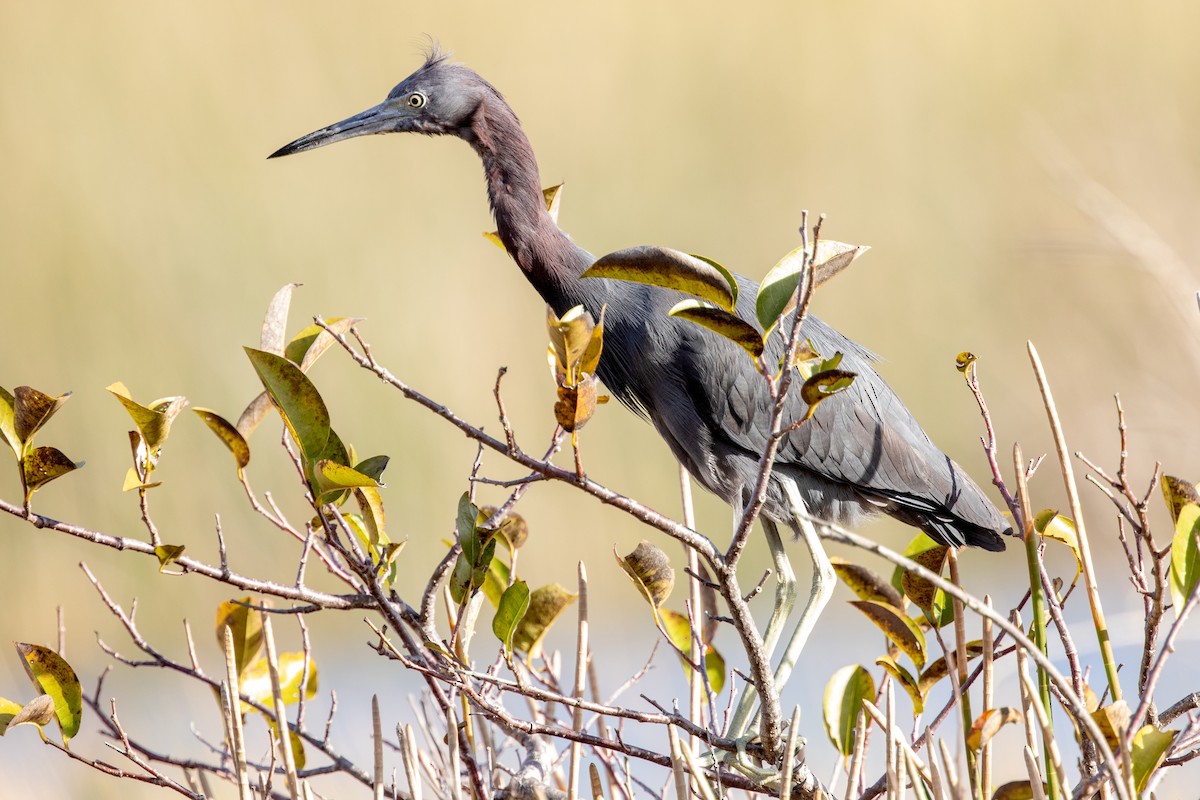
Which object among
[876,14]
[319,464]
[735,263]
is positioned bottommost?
[319,464]

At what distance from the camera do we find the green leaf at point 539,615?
147cm

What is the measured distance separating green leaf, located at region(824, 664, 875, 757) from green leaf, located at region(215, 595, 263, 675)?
690 millimetres

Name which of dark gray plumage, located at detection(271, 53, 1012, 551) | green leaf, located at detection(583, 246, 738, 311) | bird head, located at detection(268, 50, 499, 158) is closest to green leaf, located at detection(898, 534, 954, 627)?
green leaf, located at detection(583, 246, 738, 311)

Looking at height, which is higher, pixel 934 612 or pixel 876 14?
pixel 876 14

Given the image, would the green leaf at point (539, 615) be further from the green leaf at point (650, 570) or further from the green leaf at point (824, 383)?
the green leaf at point (824, 383)

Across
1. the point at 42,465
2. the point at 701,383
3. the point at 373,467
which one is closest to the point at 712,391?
the point at 701,383

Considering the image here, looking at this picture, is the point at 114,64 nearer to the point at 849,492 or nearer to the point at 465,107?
the point at 465,107

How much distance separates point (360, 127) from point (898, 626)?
1.33m

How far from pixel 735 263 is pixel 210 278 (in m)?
1.88

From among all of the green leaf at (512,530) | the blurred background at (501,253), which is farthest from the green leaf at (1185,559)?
the blurred background at (501,253)

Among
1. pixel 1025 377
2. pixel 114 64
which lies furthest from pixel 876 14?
pixel 114 64

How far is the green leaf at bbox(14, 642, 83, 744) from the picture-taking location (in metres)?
A: 1.29

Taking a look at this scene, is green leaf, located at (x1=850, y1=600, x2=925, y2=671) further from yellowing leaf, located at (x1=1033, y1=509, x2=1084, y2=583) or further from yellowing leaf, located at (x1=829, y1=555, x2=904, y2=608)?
yellowing leaf, located at (x1=1033, y1=509, x2=1084, y2=583)

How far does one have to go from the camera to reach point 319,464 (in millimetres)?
1113
